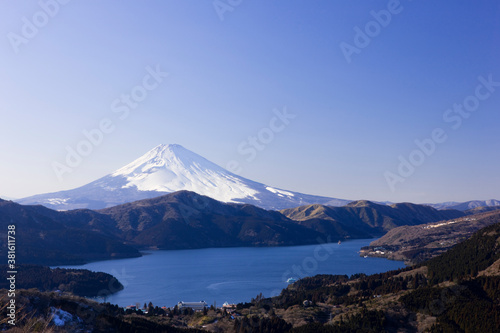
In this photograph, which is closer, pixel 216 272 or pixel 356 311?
pixel 356 311

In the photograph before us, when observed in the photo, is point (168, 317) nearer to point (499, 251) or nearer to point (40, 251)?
point (499, 251)

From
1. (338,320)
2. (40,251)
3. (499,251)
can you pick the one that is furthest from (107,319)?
(40,251)

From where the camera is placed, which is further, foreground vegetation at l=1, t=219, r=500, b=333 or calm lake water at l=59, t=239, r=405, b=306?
calm lake water at l=59, t=239, r=405, b=306

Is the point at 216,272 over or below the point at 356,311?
below

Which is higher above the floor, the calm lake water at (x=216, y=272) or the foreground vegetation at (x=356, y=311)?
the foreground vegetation at (x=356, y=311)

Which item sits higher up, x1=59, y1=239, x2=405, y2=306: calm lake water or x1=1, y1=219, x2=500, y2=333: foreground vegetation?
x1=1, y1=219, x2=500, y2=333: foreground vegetation

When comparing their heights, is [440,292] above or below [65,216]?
below

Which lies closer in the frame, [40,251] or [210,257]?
[40,251]

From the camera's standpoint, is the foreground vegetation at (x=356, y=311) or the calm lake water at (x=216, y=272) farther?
the calm lake water at (x=216, y=272)
